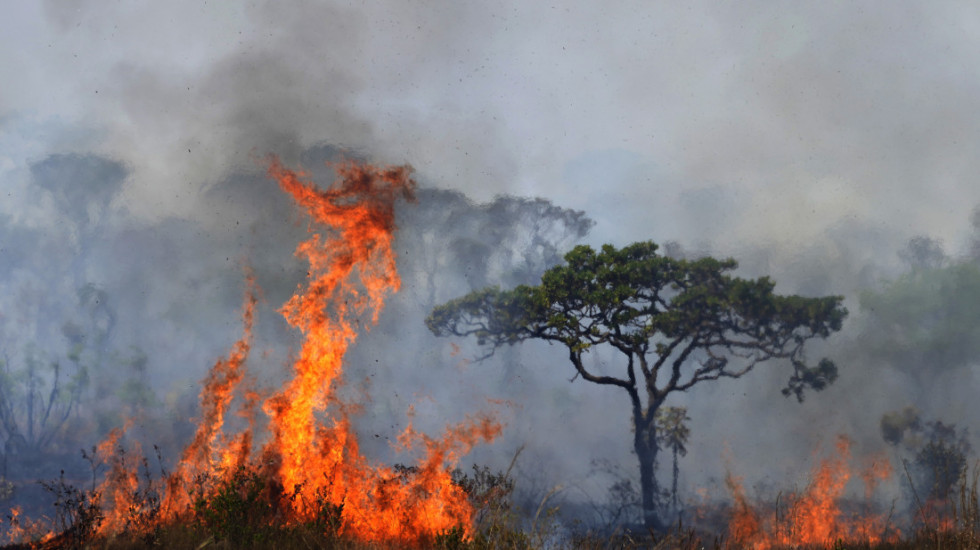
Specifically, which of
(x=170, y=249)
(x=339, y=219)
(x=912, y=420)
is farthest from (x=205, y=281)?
(x=912, y=420)

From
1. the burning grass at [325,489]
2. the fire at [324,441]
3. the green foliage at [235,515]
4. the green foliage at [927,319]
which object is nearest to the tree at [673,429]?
the burning grass at [325,489]

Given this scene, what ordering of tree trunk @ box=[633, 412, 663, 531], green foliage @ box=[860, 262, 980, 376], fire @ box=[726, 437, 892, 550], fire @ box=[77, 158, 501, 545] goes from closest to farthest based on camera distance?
fire @ box=[77, 158, 501, 545], fire @ box=[726, 437, 892, 550], tree trunk @ box=[633, 412, 663, 531], green foliage @ box=[860, 262, 980, 376]

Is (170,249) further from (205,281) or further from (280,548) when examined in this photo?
(280,548)

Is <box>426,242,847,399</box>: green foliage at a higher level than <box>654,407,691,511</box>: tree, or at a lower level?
higher

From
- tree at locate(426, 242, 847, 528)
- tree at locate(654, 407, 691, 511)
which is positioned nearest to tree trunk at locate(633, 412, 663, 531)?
tree at locate(426, 242, 847, 528)

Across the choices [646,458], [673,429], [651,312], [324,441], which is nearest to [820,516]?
[646,458]

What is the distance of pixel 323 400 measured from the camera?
15.6 meters

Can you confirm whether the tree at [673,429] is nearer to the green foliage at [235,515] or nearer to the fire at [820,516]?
the fire at [820,516]

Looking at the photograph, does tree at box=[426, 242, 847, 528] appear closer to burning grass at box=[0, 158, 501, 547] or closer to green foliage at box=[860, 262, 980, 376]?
burning grass at box=[0, 158, 501, 547]

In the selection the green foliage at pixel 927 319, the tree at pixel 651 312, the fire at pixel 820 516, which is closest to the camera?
the fire at pixel 820 516

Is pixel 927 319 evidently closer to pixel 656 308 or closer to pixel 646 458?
pixel 656 308

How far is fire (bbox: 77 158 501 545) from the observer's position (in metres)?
11.3

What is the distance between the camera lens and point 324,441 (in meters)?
15.1

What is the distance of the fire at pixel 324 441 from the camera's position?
446 inches
